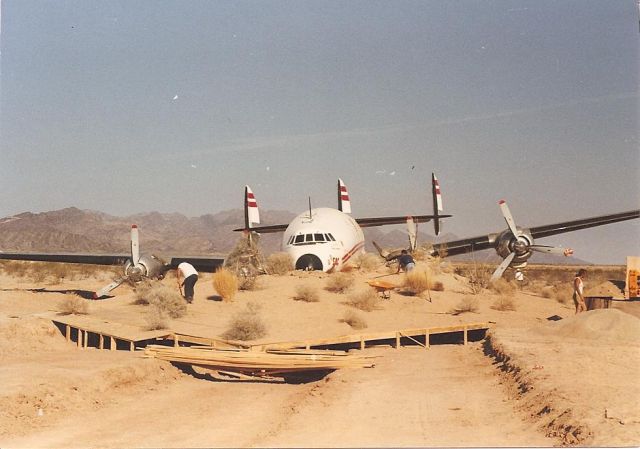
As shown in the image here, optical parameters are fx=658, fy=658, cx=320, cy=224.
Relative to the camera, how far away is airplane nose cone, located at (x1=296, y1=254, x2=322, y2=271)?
29.3 m

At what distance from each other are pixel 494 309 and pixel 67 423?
18860 millimetres

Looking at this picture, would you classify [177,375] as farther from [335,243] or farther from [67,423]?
[335,243]

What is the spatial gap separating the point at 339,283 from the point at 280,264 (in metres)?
4.52

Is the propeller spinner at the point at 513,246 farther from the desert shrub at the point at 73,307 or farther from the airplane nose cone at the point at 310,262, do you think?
the desert shrub at the point at 73,307

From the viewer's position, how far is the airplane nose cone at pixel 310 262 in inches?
1155

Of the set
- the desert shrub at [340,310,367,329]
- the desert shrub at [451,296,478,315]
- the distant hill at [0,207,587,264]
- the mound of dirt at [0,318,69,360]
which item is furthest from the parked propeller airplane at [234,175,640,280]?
the distant hill at [0,207,587,264]

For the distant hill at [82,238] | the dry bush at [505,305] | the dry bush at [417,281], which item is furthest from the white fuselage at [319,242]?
the distant hill at [82,238]

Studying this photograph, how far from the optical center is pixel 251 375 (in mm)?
16250

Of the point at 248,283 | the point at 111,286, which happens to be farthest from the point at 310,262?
the point at 111,286

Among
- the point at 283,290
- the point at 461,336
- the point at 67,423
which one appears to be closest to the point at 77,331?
the point at 283,290

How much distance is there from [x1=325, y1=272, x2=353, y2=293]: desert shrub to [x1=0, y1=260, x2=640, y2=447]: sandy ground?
585cm

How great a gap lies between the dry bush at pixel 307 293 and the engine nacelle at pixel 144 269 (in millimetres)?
7176

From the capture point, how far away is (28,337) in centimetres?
1898

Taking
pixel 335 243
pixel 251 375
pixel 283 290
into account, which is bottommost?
pixel 251 375
